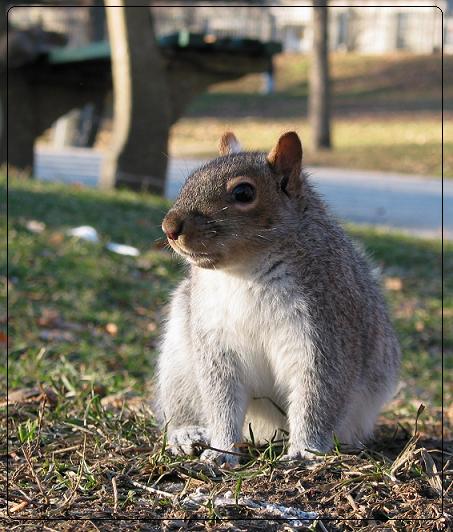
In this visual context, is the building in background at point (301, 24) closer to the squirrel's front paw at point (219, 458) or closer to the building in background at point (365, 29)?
the building in background at point (365, 29)

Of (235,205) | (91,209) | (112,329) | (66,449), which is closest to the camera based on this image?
(235,205)

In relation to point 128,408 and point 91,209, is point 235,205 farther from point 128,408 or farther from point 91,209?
point 91,209

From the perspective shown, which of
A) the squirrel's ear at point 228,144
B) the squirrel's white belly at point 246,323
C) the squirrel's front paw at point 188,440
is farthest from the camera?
the squirrel's ear at point 228,144

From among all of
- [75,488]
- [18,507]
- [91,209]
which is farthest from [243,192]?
[91,209]

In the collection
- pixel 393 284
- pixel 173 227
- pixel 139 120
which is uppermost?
pixel 139 120

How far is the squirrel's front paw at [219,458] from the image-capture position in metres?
3.39

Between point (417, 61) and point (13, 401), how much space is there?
35.4 meters

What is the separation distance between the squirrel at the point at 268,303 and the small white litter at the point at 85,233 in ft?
14.8

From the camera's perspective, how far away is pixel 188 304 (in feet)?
12.3

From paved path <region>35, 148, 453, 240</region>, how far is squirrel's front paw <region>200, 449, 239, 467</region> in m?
6.62

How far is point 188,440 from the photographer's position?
11.6 ft

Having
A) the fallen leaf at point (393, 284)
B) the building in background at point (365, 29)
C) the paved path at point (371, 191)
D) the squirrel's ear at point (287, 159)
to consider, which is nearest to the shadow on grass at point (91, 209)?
the paved path at point (371, 191)

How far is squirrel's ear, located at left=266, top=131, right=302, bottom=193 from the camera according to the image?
10.8 feet

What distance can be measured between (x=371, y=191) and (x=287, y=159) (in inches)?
453
